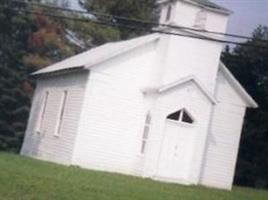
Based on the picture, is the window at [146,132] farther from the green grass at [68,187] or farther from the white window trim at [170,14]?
the green grass at [68,187]

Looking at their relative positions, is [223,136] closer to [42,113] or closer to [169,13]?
[169,13]

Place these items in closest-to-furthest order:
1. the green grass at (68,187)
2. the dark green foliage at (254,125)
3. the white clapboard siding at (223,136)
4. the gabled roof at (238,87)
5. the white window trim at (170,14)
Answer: the green grass at (68,187) < the white window trim at (170,14) < the white clapboard siding at (223,136) < the gabled roof at (238,87) < the dark green foliage at (254,125)

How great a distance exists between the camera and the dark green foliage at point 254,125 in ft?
146

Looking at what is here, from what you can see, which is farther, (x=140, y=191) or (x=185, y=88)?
(x=185, y=88)

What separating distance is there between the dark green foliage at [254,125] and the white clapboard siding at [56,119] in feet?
44.7

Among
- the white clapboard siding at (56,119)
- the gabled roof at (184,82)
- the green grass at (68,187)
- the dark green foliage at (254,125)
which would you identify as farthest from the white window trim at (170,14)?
the dark green foliage at (254,125)

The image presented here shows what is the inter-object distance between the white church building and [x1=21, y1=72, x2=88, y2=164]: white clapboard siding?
94mm

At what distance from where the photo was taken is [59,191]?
1916 cm

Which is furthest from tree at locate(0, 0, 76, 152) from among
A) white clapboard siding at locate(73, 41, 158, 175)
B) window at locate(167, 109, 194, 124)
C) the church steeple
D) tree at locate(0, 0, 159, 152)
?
window at locate(167, 109, 194, 124)

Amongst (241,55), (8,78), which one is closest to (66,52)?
(8,78)

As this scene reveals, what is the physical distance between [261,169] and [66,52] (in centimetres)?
2015

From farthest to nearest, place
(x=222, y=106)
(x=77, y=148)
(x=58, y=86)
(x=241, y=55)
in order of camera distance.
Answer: (x=241, y=55) < (x=58, y=86) < (x=222, y=106) < (x=77, y=148)

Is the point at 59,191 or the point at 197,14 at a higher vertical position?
the point at 197,14

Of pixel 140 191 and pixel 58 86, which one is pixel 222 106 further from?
pixel 140 191
